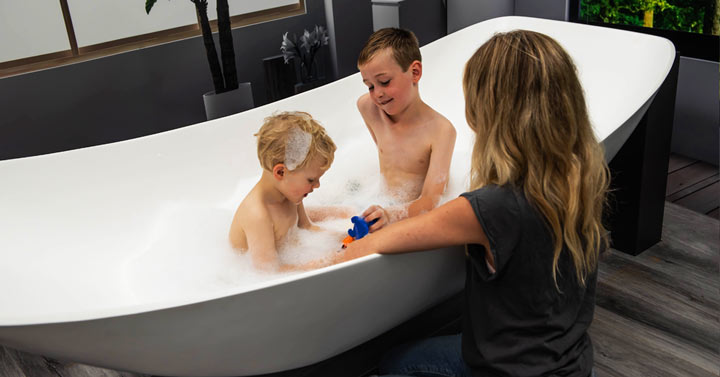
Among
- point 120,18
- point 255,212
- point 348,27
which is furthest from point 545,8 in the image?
point 255,212

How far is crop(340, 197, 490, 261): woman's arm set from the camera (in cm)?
110

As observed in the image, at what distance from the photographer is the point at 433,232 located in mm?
1152

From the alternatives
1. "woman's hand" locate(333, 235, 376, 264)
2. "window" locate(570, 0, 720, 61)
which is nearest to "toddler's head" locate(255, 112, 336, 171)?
"woman's hand" locate(333, 235, 376, 264)

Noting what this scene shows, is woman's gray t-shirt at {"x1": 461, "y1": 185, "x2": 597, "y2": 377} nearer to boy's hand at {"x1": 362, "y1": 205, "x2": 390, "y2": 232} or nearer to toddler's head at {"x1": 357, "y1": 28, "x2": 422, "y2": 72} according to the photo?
boy's hand at {"x1": 362, "y1": 205, "x2": 390, "y2": 232}

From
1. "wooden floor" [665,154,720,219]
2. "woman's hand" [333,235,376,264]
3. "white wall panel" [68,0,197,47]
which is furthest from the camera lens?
"white wall panel" [68,0,197,47]

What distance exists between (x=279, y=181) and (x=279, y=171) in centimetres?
4

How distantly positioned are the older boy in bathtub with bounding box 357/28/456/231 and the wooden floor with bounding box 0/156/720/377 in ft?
1.92

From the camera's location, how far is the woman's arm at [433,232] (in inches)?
43.3

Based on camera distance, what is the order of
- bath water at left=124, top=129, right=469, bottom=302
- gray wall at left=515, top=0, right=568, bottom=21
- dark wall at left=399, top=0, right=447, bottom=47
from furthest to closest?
dark wall at left=399, top=0, right=447, bottom=47 → gray wall at left=515, top=0, right=568, bottom=21 → bath water at left=124, top=129, right=469, bottom=302

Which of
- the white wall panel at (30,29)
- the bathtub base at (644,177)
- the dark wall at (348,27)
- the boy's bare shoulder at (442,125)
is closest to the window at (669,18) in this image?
the bathtub base at (644,177)

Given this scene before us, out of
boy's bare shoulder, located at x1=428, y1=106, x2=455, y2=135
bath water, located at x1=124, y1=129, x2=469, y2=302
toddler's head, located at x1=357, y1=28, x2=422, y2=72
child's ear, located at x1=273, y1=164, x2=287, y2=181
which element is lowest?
bath water, located at x1=124, y1=129, x2=469, y2=302

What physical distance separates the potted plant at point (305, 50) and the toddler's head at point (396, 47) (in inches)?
61.5

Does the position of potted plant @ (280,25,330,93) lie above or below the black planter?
above

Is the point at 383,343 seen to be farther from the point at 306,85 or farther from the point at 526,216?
the point at 306,85
